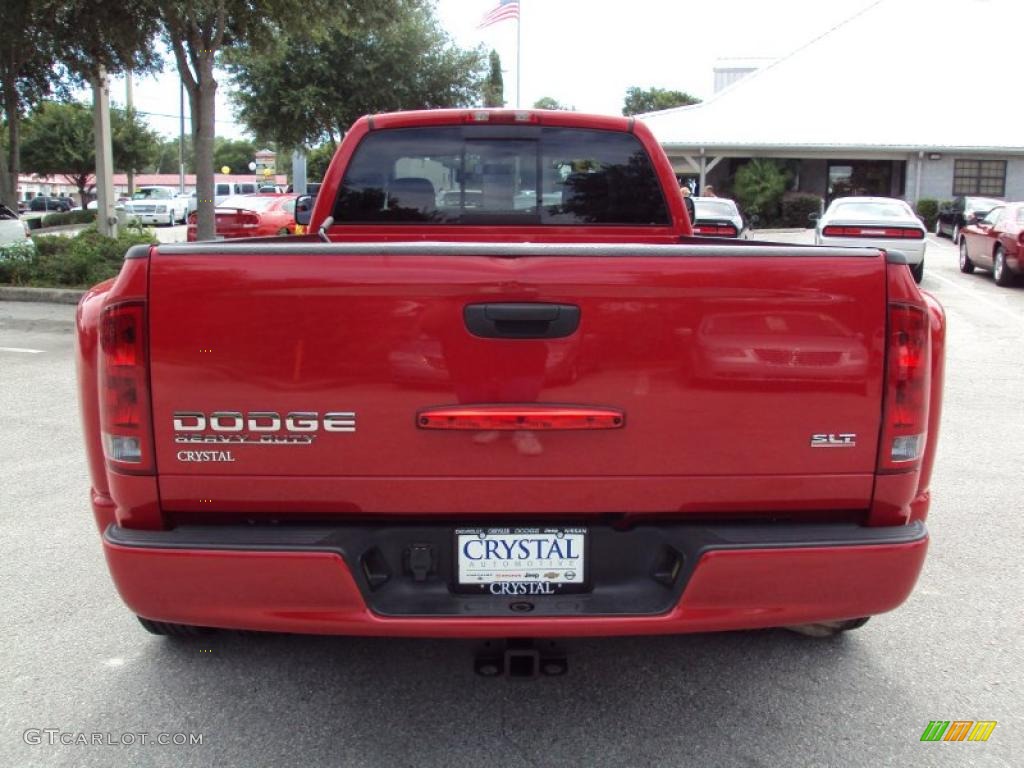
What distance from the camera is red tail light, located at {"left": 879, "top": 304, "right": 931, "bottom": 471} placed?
Result: 2.66 meters

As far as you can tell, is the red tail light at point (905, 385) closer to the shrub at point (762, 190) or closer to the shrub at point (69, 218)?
the shrub at point (762, 190)

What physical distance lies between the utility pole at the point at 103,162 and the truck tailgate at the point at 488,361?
16468 millimetres

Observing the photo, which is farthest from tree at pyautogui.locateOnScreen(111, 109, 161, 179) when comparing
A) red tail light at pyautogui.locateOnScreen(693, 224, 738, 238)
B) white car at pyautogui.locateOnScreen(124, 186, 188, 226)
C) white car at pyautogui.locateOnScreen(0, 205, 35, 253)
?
red tail light at pyautogui.locateOnScreen(693, 224, 738, 238)

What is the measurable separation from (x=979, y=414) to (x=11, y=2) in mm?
13457

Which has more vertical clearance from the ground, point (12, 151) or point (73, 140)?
point (73, 140)

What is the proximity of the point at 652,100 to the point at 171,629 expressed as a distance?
268 feet

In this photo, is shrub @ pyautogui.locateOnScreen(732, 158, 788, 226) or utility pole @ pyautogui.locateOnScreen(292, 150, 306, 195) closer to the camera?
utility pole @ pyautogui.locateOnScreen(292, 150, 306, 195)

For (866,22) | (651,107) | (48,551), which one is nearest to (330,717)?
(48,551)

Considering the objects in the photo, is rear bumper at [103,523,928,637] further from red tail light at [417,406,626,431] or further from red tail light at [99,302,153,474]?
red tail light at [417,406,626,431]

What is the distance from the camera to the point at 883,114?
115 feet

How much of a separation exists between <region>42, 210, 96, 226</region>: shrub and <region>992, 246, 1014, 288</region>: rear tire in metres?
33.6

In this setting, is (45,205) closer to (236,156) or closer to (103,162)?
(103,162)

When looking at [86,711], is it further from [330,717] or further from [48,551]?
[48,551]

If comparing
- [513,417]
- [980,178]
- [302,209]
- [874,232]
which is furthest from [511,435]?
[980,178]
